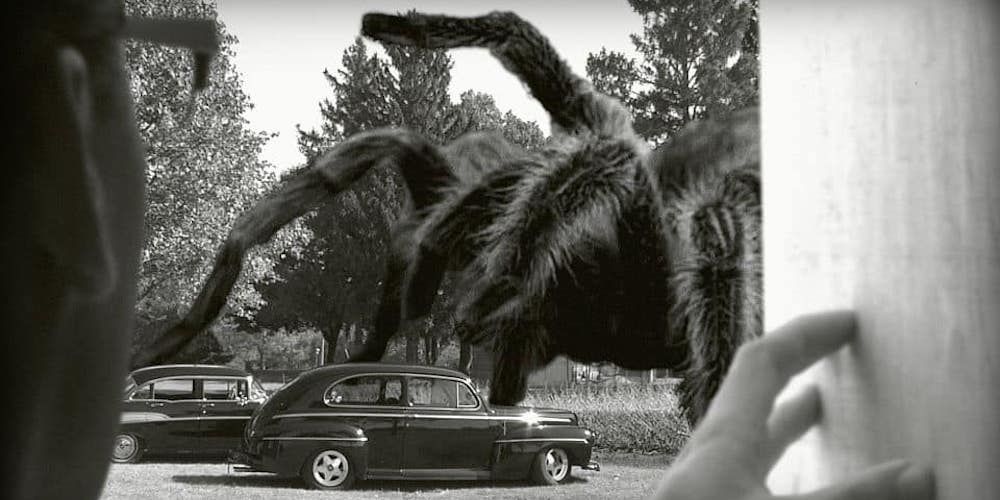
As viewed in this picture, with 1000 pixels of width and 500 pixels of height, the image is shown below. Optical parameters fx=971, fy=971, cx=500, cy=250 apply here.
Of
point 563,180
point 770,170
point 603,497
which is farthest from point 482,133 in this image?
point 603,497

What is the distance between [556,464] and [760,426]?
12.6 feet

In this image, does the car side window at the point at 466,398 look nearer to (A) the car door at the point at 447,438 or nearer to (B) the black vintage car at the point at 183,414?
(A) the car door at the point at 447,438

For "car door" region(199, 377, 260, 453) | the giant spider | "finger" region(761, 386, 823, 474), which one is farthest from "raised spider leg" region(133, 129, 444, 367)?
"car door" region(199, 377, 260, 453)

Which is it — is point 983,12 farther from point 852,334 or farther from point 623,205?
point 623,205

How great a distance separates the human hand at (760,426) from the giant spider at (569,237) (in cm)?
78

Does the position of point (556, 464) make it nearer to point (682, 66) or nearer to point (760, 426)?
point (682, 66)

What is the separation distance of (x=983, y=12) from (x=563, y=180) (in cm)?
94

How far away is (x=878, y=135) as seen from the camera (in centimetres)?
11

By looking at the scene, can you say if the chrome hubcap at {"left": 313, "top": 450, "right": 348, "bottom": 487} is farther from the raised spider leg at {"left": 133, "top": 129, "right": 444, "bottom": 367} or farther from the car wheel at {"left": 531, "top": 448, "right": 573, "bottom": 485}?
the raised spider leg at {"left": 133, "top": 129, "right": 444, "bottom": 367}

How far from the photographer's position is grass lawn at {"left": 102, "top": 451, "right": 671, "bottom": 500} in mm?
3416

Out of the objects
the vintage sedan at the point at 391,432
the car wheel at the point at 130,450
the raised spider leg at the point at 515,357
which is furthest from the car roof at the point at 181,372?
the raised spider leg at the point at 515,357

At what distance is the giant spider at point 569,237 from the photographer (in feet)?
3.10

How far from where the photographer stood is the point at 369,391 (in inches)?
146

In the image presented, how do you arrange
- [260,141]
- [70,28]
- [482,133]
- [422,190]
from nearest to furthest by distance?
[70,28] → [422,190] → [482,133] → [260,141]
